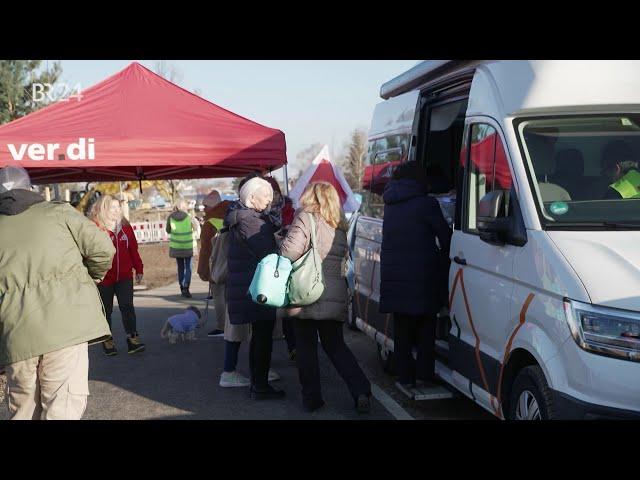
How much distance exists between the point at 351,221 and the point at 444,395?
3.56 meters

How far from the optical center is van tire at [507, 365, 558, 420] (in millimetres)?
3656

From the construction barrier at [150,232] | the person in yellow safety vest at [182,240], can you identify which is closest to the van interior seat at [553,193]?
the person in yellow safety vest at [182,240]

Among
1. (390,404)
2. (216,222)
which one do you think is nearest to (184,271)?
(216,222)

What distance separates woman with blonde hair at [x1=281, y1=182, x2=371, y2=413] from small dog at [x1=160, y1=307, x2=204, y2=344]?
3.33 metres

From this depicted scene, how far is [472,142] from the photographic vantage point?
16.4 feet

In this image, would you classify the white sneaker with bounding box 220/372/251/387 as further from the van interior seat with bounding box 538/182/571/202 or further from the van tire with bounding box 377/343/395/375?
the van interior seat with bounding box 538/182/571/202

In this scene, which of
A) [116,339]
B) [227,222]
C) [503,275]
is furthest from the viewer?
[116,339]

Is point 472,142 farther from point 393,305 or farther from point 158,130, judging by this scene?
point 158,130

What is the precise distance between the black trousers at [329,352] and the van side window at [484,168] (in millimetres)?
1423

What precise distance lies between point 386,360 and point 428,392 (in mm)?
1669

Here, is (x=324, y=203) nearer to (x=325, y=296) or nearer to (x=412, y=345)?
(x=325, y=296)

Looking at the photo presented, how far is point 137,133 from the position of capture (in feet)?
23.1

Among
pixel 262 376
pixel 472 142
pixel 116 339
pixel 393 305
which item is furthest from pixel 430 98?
pixel 116 339

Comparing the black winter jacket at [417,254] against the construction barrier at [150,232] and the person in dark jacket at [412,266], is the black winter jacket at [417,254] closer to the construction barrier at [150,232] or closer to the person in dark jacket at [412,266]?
the person in dark jacket at [412,266]
